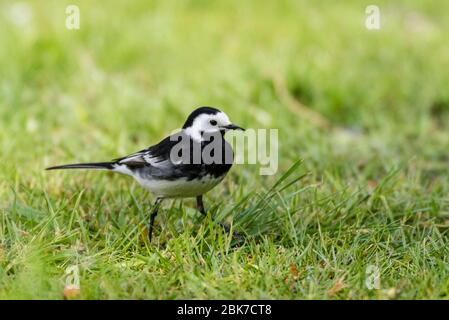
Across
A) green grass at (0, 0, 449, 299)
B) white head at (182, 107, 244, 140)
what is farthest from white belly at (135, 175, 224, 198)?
white head at (182, 107, 244, 140)

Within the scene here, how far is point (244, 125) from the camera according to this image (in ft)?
19.4

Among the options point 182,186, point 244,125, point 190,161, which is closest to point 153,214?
point 182,186

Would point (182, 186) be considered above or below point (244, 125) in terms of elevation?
below

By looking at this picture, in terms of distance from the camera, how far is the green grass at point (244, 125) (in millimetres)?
3424

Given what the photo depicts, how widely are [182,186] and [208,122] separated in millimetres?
355

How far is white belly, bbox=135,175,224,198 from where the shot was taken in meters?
3.80

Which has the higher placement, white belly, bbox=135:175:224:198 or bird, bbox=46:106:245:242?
bird, bbox=46:106:245:242

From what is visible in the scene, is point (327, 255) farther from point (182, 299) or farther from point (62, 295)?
point (62, 295)

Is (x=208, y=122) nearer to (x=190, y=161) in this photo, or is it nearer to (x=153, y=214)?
(x=190, y=161)

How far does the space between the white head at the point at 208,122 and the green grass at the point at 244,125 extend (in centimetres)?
36

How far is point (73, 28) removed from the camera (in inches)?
280

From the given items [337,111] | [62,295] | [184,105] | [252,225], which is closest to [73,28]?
[184,105]

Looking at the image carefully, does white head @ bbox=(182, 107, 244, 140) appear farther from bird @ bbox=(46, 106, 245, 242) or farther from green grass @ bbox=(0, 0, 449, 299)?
green grass @ bbox=(0, 0, 449, 299)
